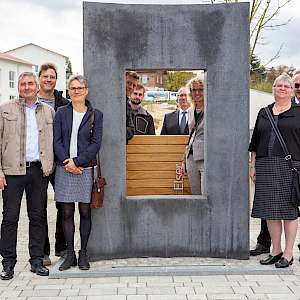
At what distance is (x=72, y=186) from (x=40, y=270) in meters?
0.93

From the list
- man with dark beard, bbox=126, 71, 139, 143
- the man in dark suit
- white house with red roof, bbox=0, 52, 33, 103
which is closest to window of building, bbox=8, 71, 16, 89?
white house with red roof, bbox=0, 52, 33, 103

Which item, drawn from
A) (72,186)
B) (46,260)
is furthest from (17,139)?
(46,260)

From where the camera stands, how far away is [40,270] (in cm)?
559

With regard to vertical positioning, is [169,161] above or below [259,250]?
above

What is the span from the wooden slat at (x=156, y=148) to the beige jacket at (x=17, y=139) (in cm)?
107

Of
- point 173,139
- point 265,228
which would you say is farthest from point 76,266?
point 265,228

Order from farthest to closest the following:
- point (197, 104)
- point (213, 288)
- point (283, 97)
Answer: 1. point (197, 104)
2. point (283, 97)
3. point (213, 288)

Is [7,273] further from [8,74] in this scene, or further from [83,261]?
[8,74]

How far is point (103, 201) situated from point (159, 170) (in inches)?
31.5

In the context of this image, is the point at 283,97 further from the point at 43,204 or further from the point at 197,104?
the point at 43,204

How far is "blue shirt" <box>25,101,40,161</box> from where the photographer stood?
→ 5.45 m

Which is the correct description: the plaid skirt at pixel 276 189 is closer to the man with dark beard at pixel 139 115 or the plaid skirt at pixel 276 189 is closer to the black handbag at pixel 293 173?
the black handbag at pixel 293 173

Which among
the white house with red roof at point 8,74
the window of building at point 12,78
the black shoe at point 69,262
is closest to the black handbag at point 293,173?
the black shoe at point 69,262

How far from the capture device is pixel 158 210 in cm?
591
